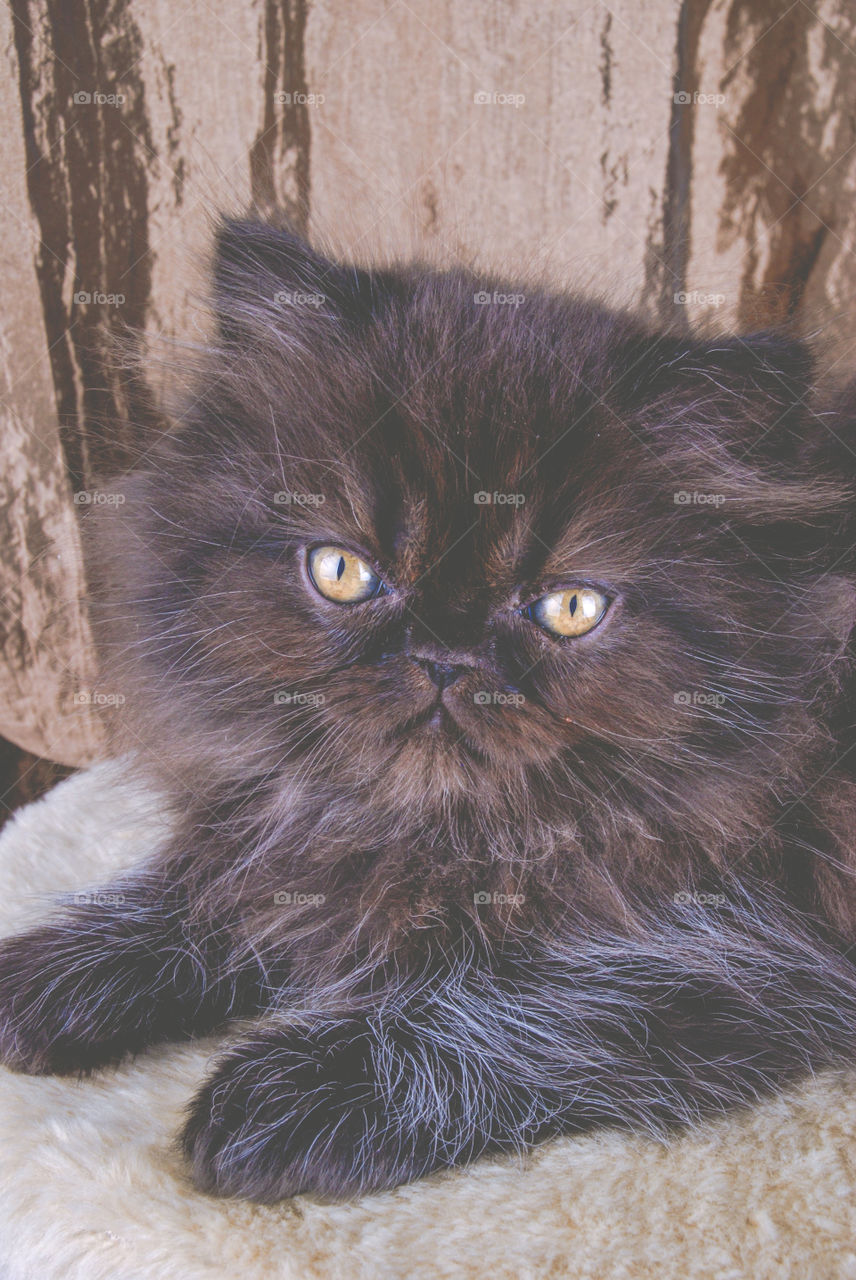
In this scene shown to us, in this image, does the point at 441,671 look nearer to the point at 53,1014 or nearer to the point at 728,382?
the point at 728,382

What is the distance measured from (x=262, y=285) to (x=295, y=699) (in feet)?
1.70

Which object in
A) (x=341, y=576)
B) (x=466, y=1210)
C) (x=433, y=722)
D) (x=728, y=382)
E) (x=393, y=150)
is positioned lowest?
(x=466, y=1210)

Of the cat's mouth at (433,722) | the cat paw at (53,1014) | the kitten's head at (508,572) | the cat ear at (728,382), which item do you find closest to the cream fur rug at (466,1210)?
the cat paw at (53,1014)

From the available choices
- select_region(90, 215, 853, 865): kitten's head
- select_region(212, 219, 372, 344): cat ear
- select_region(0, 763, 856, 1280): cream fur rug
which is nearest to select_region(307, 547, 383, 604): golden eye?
select_region(90, 215, 853, 865): kitten's head

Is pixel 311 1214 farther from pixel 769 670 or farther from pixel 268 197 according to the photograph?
pixel 268 197

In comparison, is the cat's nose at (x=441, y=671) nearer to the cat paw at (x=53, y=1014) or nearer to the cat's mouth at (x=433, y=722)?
the cat's mouth at (x=433, y=722)

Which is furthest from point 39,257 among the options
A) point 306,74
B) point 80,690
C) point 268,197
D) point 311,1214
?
point 311,1214

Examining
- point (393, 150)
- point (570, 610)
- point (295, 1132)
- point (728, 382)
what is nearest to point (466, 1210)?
point (295, 1132)

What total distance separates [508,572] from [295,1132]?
0.57 m

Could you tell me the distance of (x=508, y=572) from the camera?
1.05 meters

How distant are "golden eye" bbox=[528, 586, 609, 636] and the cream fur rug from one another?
1.71 feet

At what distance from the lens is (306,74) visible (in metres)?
1.90

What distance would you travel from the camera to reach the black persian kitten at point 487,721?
3.43ft

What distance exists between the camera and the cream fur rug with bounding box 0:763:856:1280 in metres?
0.89
